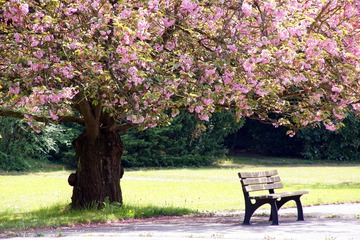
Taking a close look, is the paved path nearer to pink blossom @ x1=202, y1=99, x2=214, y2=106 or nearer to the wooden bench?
the wooden bench

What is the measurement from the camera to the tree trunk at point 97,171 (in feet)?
48.2

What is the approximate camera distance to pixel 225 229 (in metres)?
11.6

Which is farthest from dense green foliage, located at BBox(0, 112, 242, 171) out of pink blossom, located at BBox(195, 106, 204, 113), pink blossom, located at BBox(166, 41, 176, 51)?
pink blossom, located at BBox(195, 106, 204, 113)

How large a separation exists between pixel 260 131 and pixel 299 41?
28770mm

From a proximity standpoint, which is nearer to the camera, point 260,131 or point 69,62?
point 69,62

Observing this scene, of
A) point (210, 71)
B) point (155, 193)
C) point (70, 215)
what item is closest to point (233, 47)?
point (210, 71)

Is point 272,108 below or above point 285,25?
below

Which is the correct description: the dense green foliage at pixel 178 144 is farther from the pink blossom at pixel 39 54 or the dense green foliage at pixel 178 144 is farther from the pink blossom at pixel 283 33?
the pink blossom at pixel 39 54

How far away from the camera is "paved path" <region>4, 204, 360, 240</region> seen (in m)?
10.3

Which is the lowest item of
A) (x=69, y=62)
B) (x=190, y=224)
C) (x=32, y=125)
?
(x=190, y=224)

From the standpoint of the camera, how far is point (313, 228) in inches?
458

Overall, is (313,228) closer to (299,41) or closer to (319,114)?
(319,114)

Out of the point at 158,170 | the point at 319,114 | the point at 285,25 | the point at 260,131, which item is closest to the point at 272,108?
the point at 319,114

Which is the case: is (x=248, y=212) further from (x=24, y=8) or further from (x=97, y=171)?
(x=24, y=8)
